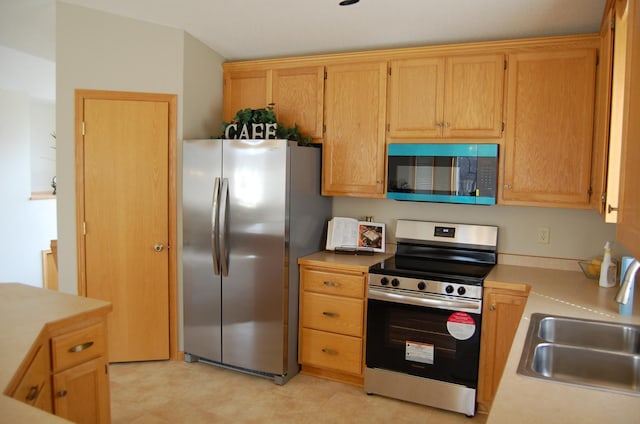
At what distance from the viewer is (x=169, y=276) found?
12.8 feet

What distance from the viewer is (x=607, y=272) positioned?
2900 millimetres

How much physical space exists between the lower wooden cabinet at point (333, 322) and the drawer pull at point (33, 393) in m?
1.97

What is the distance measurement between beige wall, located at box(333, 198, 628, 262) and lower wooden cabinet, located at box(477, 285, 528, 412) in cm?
62

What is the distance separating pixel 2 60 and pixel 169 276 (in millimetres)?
2640

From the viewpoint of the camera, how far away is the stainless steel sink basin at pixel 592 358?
183cm

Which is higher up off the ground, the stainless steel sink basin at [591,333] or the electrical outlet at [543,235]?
the electrical outlet at [543,235]

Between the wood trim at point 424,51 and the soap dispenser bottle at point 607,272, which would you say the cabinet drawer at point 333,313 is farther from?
the wood trim at point 424,51

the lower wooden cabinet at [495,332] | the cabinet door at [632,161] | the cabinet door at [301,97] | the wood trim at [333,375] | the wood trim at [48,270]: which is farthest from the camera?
the wood trim at [48,270]

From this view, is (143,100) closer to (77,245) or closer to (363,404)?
(77,245)

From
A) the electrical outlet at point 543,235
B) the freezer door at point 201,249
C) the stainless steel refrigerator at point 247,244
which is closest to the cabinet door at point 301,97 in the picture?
the stainless steel refrigerator at point 247,244

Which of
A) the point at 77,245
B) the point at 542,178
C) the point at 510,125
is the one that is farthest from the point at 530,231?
the point at 77,245

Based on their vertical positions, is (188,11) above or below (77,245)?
above

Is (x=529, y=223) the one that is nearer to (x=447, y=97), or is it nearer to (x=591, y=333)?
(x=447, y=97)

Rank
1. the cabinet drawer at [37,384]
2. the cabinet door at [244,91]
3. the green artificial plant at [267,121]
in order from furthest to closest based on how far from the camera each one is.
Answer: the cabinet door at [244,91] < the green artificial plant at [267,121] < the cabinet drawer at [37,384]
